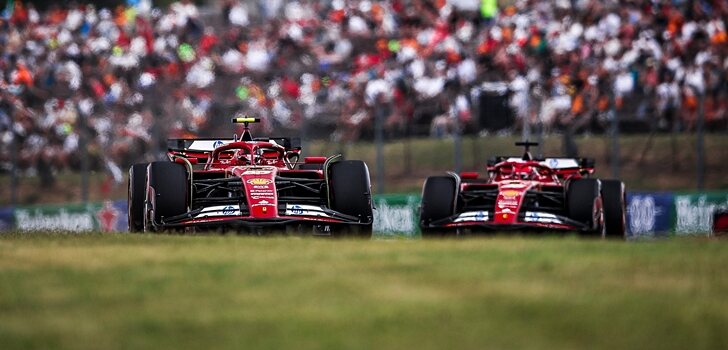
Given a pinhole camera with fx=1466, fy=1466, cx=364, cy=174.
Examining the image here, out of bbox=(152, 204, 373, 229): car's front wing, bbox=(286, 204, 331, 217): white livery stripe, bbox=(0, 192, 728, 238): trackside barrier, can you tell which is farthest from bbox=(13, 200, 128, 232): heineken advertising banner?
bbox=(286, 204, 331, 217): white livery stripe

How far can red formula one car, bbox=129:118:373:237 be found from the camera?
1473 cm

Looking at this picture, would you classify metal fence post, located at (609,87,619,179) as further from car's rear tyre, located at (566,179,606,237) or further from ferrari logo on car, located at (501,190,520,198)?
car's rear tyre, located at (566,179,606,237)

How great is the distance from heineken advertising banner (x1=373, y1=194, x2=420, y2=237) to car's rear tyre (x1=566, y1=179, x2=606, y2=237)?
7128mm

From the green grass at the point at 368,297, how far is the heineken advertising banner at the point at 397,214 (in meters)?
12.5

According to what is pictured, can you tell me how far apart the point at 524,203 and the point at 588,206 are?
1.12 metres

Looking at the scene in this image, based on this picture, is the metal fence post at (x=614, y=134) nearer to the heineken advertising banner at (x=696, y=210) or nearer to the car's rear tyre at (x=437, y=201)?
the heineken advertising banner at (x=696, y=210)

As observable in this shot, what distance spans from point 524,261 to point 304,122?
13.8 m

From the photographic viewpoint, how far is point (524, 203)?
17.2 meters

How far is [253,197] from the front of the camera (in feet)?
48.7

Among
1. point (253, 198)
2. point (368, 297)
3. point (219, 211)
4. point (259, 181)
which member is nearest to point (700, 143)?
point (259, 181)

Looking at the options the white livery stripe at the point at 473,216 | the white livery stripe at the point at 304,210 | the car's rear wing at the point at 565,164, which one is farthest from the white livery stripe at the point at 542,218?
the white livery stripe at the point at 304,210

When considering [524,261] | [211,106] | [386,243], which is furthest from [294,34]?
[524,261]

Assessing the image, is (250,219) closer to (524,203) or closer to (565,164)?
(524,203)

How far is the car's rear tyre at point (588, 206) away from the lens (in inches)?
639
